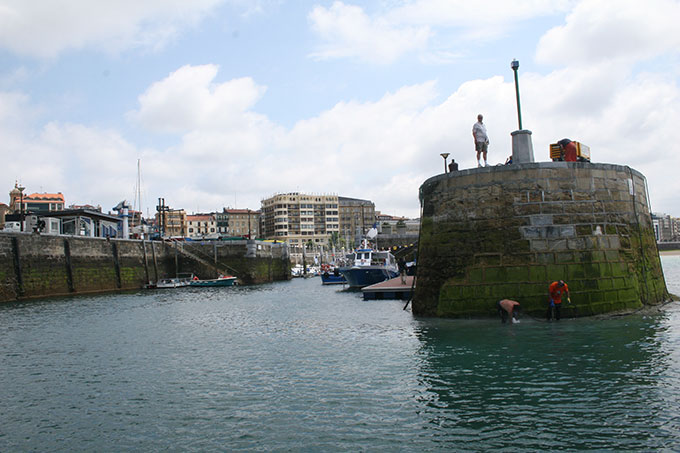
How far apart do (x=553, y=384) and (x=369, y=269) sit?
145 ft

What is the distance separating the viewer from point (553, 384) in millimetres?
12961

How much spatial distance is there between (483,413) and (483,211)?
38.8 feet

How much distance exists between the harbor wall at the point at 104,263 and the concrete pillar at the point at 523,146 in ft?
138

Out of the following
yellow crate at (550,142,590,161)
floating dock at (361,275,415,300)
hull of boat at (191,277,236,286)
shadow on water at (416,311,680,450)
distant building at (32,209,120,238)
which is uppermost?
distant building at (32,209,120,238)

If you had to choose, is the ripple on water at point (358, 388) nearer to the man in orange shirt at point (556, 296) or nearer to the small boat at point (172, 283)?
the man in orange shirt at point (556, 296)

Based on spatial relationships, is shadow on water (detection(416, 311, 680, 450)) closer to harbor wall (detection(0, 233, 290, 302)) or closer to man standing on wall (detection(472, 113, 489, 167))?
man standing on wall (detection(472, 113, 489, 167))

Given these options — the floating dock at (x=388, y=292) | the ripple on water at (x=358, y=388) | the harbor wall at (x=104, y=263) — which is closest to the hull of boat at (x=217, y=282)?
the harbor wall at (x=104, y=263)

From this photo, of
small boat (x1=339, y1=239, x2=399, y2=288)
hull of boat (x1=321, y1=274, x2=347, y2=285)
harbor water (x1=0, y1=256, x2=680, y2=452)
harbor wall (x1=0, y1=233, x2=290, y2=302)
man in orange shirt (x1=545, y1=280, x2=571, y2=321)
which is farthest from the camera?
hull of boat (x1=321, y1=274, x2=347, y2=285)

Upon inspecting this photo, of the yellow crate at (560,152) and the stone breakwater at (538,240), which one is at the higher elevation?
the yellow crate at (560,152)

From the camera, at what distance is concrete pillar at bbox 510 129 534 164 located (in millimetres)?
22359

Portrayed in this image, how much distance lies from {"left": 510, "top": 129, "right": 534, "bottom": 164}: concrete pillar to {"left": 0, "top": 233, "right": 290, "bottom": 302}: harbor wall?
138ft

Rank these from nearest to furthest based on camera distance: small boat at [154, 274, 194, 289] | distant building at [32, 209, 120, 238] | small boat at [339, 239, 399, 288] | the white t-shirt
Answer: the white t-shirt → small boat at [339, 239, 399, 288] → small boat at [154, 274, 194, 289] → distant building at [32, 209, 120, 238]

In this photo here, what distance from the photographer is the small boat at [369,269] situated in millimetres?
57156

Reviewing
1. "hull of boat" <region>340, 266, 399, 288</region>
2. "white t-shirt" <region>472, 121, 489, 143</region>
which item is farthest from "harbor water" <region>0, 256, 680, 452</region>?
"hull of boat" <region>340, 266, 399, 288</region>
